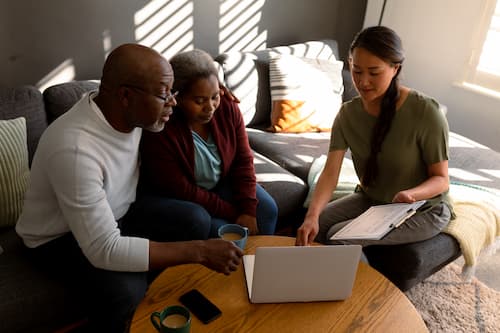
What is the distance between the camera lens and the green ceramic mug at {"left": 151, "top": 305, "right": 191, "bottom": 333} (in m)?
1.00

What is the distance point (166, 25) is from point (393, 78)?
1.30m

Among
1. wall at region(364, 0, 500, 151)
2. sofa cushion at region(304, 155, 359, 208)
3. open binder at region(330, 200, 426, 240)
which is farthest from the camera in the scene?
wall at region(364, 0, 500, 151)

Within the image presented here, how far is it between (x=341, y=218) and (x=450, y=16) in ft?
6.27

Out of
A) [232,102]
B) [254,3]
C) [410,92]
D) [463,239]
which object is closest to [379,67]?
[410,92]

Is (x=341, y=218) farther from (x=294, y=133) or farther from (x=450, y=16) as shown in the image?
(x=450, y=16)

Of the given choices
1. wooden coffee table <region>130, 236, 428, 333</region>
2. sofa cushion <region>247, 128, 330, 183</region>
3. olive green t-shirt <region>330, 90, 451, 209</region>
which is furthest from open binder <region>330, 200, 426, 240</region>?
sofa cushion <region>247, 128, 330, 183</region>

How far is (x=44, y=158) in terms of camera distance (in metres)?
1.21

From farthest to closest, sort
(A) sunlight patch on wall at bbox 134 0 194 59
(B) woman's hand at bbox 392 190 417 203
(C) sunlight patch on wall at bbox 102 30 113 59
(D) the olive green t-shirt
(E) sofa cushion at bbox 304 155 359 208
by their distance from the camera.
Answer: (A) sunlight patch on wall at bbox 134 0 194 59 < (C) sunlight patch on wall at bbox 102 30 113 59 < (E) sofa cushion at bbox 304 155 359 208 < (D) the olive green t-shirt < (B) woman's hand at bbox 392 190 417 203

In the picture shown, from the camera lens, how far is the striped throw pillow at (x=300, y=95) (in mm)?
2512

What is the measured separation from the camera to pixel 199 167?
1.69 metres

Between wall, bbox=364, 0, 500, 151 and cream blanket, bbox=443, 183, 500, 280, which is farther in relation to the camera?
wall, bbox=364, 0, 500, 151

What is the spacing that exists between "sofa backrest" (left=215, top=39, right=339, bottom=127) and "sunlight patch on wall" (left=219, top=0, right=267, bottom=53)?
0.67 feet

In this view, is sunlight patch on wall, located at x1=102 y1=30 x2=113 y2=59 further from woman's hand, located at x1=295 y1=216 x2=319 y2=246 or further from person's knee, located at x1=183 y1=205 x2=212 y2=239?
woman's hand, located at x1=295 y1=216 x2=319 y2=246

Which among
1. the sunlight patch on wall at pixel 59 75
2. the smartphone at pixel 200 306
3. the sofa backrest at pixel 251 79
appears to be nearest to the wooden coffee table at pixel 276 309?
the smartphone at pixel 200 306
